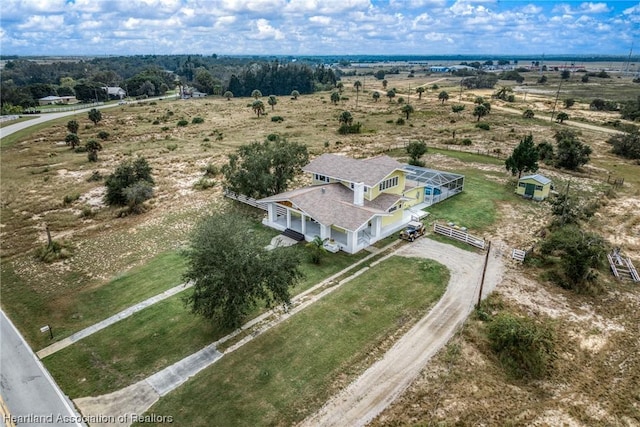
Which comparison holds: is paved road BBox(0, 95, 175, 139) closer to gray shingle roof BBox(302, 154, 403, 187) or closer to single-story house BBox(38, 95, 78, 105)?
single-story house BBox(38, 95, 78, 105)

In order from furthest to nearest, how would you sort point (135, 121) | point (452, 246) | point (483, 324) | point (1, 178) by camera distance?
point (135, 121)
point (1, 178)
point (452, 246)
point (483, 324)

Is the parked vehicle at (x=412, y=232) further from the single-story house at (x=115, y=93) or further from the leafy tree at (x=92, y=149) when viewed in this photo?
the single-story house at (x=115, y=93)

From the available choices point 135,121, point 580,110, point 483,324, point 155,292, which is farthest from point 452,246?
point 580,110

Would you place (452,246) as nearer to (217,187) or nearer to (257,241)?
(257,241)

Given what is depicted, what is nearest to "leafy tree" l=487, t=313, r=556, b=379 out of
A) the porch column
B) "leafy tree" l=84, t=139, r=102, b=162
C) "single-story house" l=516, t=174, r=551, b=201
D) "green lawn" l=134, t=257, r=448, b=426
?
"green lawn" l=134, t=257, r=448, b=426

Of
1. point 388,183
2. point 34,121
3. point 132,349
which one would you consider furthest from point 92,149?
point 132,349

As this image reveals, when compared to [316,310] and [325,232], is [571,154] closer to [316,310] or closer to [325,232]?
[325,232]
